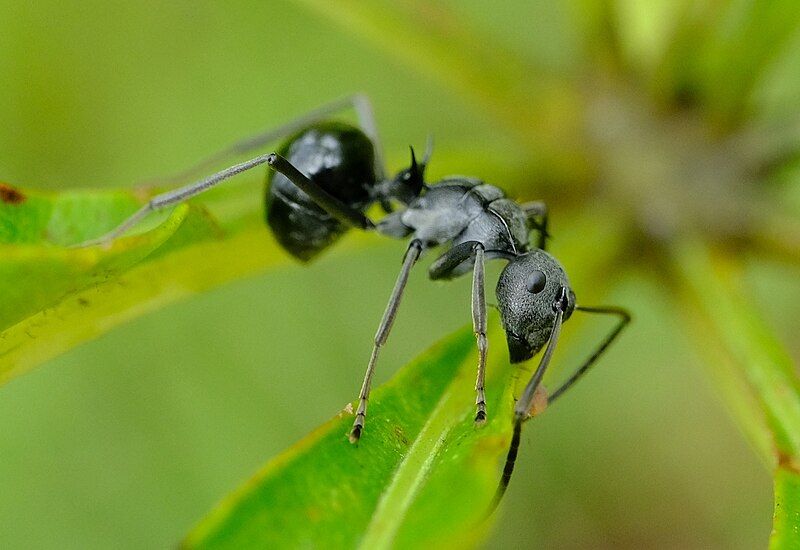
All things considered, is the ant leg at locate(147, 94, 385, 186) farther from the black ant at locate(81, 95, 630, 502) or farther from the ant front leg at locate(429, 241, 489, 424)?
the ant front leg at locate(429, 241, 489, 424)

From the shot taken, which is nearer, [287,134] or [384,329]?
[384,329]

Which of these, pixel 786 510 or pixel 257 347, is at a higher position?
pixel 257 347

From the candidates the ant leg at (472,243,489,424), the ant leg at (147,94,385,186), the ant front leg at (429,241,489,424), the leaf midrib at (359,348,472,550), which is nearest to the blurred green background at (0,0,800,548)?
the ant leg at (147,94,385,186)

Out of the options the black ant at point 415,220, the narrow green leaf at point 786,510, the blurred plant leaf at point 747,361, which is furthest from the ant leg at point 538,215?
the narrow green leaf at point 786,510

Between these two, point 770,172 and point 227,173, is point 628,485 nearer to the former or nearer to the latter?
point 770,172

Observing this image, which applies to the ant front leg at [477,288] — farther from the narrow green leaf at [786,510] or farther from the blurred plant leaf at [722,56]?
the blurred plant leaf at [722,56]

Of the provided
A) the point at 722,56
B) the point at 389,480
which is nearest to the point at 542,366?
the point at 389,480

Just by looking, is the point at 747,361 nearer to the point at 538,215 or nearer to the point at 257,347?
the point at 538,215
